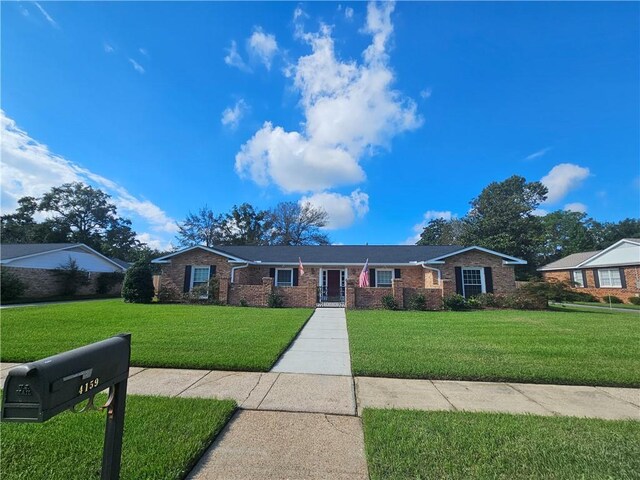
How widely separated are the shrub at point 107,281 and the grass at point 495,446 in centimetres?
2824

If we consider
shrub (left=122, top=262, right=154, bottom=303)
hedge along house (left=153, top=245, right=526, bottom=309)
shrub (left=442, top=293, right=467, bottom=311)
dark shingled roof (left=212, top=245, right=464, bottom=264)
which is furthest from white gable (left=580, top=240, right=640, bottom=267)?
shrub (left=122, top=262, right=154, bottom=303)

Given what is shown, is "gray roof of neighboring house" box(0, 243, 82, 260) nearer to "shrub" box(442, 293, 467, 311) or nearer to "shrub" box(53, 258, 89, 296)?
"shrub" box(53, 258, 89, 296)

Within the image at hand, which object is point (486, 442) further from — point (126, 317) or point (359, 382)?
point (126, 317)

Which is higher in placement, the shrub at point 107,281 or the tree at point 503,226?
the tree at point 503,226

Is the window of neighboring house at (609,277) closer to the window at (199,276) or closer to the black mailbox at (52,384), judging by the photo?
the window at (199,276)

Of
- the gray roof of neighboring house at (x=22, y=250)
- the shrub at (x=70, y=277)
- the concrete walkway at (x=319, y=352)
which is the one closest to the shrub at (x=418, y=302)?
the concrete walkway at (x=319, y=352)

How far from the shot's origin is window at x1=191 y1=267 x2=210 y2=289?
1819cm

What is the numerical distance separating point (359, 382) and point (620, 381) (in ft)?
14.0

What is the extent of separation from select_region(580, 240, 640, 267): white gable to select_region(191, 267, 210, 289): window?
1133 inches

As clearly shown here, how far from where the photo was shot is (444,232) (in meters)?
47.5

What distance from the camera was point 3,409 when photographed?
152 centimetres

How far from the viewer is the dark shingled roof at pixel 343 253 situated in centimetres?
1994

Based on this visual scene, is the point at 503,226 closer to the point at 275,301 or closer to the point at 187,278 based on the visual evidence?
the point at 275,301

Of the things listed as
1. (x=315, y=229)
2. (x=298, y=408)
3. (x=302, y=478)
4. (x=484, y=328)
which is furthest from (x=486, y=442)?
(x=315, y=229)
